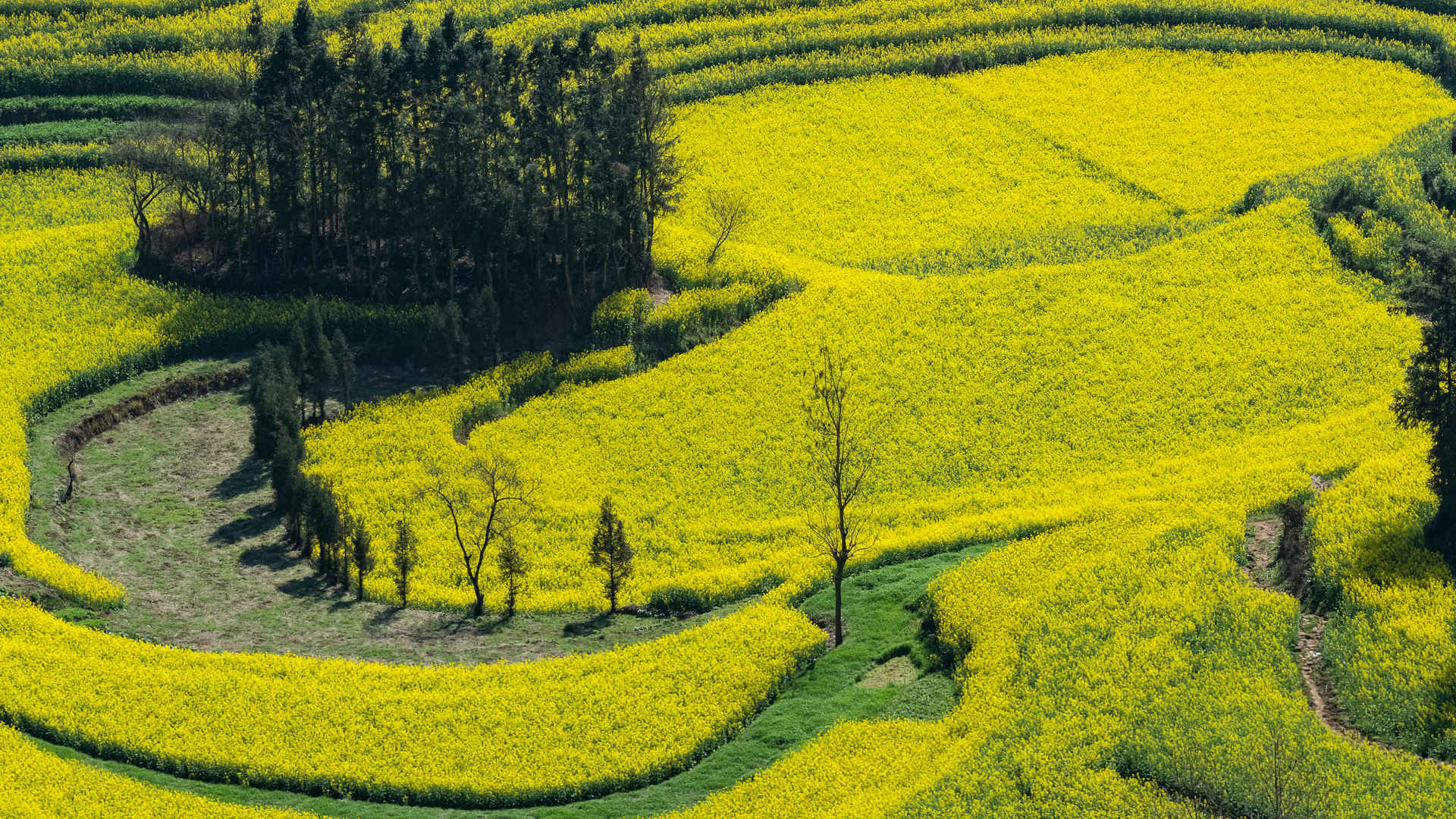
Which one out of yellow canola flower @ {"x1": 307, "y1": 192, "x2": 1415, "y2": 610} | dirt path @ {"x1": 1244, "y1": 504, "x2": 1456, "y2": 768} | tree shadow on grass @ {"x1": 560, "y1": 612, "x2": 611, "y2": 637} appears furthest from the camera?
yellow canola flower @ {"x1": 307, "y1": 192, "x2": 1415, "y2": 610}

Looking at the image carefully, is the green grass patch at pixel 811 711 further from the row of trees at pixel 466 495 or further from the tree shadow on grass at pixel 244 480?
the tree shadow on grass at pixel 244 480

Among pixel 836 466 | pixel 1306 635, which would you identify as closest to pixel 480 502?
pixel 836 466

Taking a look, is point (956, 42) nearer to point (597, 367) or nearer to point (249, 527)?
point (597, 367)

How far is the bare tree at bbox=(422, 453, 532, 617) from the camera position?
77.9m

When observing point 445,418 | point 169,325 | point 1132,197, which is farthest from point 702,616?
point 1132,197

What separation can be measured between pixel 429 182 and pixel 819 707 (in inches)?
1968

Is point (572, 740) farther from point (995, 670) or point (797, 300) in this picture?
point (797, 300)

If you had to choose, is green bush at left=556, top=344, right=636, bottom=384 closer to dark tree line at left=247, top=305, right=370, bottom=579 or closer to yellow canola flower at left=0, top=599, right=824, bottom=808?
dark tree line at left=247, top=305, right=370, bottom=579

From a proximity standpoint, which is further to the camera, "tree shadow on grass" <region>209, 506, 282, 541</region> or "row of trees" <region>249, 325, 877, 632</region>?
"tree shadow on grass" <region>209, 506, 282, 541</region>

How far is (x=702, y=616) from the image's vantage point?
2913 inches

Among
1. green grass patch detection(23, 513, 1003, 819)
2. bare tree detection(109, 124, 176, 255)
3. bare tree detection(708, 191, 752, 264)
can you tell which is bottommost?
green grass patch detection(23, 513, 1003, 819)

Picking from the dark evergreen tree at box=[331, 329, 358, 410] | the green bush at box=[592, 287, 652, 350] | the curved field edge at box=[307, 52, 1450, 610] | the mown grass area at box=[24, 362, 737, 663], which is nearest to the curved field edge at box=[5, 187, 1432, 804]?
the mown grass area at box=[24, 362, 737, 663]

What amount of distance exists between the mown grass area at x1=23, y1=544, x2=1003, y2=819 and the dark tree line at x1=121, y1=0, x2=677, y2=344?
35570 mm

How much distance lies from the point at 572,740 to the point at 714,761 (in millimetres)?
5547
